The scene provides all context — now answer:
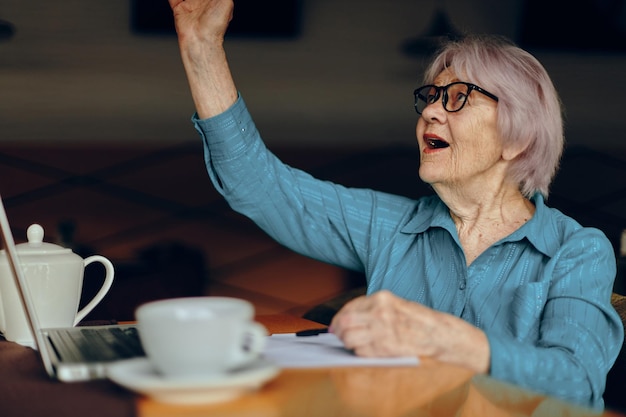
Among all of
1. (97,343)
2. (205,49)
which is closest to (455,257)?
(205,49)

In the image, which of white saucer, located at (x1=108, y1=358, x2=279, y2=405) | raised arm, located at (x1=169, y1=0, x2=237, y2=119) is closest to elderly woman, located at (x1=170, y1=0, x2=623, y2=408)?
raised arm, located at (x1=169, y1=0, x2=237, y2=119)

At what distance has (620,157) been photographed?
3.37m

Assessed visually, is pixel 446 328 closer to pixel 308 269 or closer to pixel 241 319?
pixel 241 319

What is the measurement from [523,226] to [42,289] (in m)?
0.90

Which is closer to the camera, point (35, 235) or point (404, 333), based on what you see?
point (404, 333)

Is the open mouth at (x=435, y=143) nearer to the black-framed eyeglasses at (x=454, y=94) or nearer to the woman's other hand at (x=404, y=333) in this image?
the black-framed eyeglasses at (x=454, y=94)

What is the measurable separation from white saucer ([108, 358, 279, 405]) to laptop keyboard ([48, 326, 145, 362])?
126 mm

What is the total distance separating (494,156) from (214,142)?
572mm

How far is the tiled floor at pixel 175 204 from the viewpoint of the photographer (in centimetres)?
350

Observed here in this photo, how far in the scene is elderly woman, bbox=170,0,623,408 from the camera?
1.58 metres

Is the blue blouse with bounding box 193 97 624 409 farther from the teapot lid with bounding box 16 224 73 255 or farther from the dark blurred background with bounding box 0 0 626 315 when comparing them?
the dark blurred background with bounding box 0 0 626 315

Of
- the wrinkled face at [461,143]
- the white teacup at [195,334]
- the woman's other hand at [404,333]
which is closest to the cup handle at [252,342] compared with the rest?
the white teacup at [195,334]

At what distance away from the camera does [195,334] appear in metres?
0.80

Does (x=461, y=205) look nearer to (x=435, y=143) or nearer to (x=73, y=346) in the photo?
(x=435, y=143)
